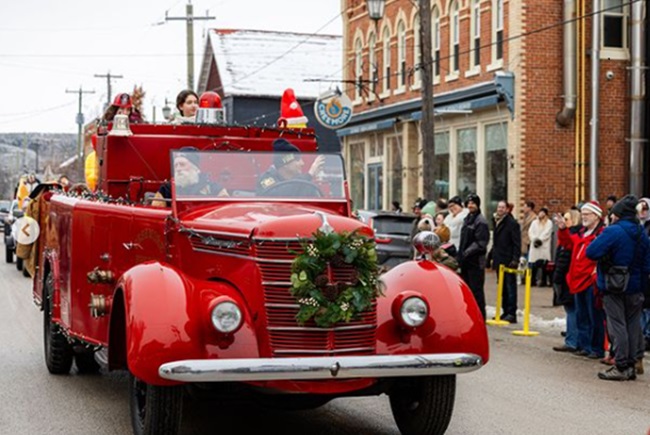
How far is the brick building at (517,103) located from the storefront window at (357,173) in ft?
17.2

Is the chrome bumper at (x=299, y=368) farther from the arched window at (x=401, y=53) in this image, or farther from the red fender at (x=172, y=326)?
the arched window at (x=401, y=53)

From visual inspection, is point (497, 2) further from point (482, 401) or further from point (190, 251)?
point (190, 251)

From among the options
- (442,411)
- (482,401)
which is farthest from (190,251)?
(482,401)

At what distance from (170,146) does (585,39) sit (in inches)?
724

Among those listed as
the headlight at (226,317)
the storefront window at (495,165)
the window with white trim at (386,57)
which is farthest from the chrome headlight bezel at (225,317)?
the window with white trim at (386,57)

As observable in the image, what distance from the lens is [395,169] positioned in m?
36.2

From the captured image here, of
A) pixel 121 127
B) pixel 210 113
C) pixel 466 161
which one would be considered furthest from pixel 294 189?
pixel 466 161

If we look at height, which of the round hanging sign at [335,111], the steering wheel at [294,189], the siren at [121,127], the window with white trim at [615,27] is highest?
the window with white trim at [615,27]

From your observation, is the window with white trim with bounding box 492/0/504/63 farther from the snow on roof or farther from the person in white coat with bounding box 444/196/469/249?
the snow on roof

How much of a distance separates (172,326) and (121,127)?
12.5 ft

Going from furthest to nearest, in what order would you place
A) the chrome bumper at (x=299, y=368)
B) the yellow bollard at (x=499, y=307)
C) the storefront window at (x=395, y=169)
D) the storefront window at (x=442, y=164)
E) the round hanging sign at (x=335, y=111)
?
1. the storefront window at (x=395, y=169)
2. the storefront window at (x=442, y=164)
3. the round hanging sign at (x=335, y=111)
4. the yellow bollard at (x=499, y=307)
5. the chrome bumper at (x=299, y=368)

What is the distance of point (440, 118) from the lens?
32.2 m

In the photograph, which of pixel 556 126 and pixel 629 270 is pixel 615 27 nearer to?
pixel 556 126

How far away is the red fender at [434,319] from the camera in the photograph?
7871 millimetres
